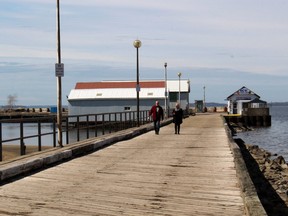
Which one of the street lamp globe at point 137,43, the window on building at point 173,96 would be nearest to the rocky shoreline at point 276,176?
the street lamp globe at point 137,43

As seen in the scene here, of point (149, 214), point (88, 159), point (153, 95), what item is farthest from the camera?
point (153, 95)

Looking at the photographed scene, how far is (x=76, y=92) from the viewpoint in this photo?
6888cm

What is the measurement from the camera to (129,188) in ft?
28.9

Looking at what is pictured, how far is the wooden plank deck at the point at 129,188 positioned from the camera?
717 cm

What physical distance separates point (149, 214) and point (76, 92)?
62909 mm

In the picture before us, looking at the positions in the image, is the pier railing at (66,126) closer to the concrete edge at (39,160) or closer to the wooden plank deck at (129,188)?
the concrete edge at (39,160)

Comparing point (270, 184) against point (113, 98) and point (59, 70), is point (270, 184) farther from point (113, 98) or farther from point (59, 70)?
point (113, 98)

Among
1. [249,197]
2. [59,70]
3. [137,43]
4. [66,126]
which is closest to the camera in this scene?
[249,197]

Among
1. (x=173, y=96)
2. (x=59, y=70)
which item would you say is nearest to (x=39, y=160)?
(x=59, y=70)

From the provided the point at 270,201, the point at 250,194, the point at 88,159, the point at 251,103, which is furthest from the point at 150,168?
the point at 251,103

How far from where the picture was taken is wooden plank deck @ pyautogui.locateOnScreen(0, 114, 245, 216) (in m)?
7.17

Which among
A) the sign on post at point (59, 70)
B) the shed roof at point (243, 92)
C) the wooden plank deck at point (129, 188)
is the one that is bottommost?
the wooden plank deck at point (129, 188)

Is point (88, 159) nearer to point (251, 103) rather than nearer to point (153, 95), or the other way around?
point (153, 95)

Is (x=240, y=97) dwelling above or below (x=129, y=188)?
above
